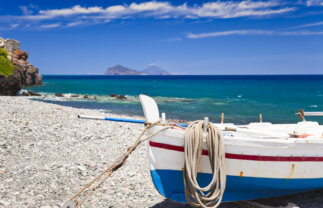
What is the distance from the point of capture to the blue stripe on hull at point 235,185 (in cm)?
561

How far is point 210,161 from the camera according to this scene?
5246 mm

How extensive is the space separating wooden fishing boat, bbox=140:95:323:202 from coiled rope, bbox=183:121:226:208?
17 centimetres

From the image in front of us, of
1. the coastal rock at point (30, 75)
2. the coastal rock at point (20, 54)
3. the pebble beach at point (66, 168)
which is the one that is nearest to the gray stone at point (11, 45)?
the coastal rock at point (20, 54)

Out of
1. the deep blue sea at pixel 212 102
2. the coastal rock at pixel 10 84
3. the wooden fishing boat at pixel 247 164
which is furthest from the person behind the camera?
the coastal rock at pixel 10 84

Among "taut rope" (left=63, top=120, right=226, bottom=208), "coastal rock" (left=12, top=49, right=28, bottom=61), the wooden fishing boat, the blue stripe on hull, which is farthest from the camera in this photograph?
"coastal rock" (left=12, top=49, right=28, bottom=61)

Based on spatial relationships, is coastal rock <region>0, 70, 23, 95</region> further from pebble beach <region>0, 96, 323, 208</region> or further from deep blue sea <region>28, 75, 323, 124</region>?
pebble beach <region>0, 96, 323, 208</region>

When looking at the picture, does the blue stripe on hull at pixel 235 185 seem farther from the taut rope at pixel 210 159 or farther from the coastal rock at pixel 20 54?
the coastal rock at pixel 20 54

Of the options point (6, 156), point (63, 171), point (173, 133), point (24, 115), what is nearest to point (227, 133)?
point (173, 133)

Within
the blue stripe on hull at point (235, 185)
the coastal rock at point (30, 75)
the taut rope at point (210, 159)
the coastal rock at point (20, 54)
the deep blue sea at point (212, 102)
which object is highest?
the coastal rock at point (20, 54)

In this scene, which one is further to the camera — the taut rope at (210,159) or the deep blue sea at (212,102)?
the deep blue sea at (212,102)

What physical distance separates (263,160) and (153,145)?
7.34ft

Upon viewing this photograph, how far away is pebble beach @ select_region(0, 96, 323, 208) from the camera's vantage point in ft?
20.9

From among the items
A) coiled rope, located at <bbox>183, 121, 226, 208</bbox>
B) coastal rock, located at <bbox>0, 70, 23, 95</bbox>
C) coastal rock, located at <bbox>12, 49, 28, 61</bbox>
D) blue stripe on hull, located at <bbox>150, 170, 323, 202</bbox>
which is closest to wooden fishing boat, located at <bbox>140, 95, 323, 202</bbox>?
blue stripe on hull, located at <bbox>150, 170, 323, 202</bbox>

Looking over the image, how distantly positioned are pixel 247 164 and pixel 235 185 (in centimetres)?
57
